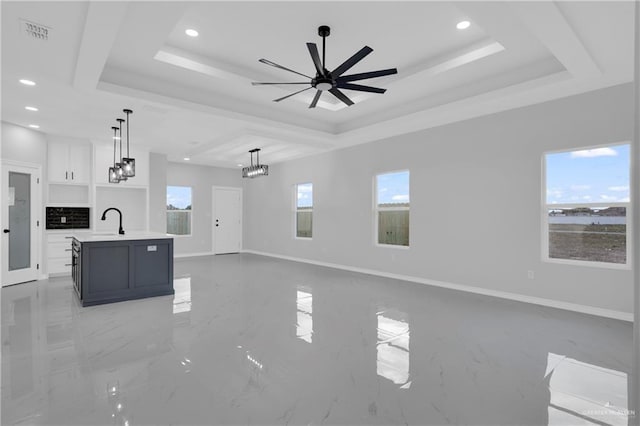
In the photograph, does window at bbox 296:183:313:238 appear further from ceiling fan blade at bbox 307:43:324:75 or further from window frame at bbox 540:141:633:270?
ceiling fan blade at bbox 307:43:324:75

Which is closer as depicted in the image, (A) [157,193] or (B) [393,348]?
(B) [393,348]

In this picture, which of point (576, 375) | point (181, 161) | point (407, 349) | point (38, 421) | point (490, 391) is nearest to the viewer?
point (38, 421)

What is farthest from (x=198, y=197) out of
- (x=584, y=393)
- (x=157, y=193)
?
(x=584, y=393)

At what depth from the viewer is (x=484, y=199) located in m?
5.17

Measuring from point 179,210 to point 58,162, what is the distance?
336cm

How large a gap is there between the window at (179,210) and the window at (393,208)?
5.78 metres

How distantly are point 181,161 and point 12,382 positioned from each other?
25.3ft

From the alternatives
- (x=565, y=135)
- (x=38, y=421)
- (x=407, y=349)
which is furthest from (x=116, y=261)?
(x=565, y=135)

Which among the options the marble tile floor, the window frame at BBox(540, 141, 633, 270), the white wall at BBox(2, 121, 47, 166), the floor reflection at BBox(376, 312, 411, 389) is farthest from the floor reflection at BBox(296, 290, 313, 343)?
the white wall at BBox(2, 121, 47, 166)

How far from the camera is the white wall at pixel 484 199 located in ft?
13.6

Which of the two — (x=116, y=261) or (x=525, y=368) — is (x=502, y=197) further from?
(x=116, y=261)

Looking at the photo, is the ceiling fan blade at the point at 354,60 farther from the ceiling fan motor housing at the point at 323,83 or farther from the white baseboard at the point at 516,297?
the white baseboard at the point at 516,297

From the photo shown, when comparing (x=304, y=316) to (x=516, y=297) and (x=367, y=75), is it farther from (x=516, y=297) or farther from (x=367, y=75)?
(x=516, y=297)

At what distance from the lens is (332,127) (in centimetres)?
659
